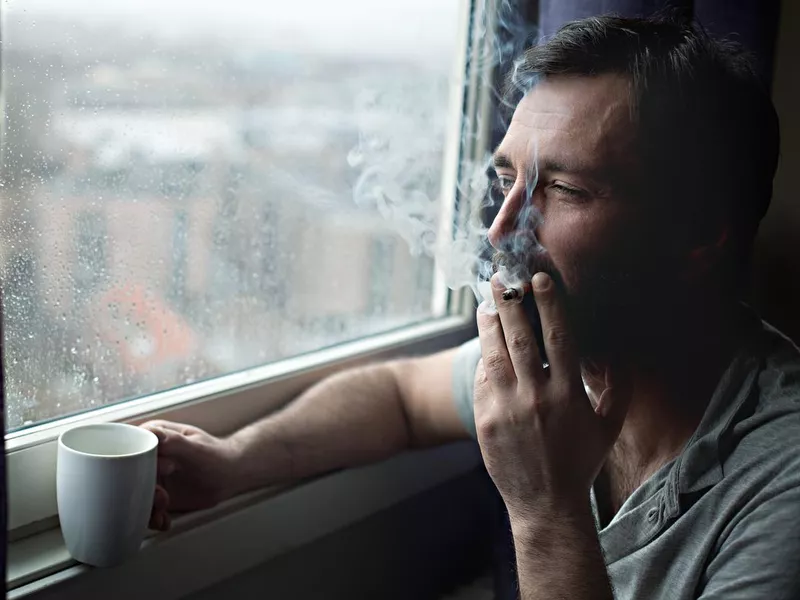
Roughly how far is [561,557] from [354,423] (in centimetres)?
53

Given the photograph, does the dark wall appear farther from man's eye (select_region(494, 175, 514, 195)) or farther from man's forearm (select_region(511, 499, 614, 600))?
man's forearm (select_region(511, 499, 614, 600))

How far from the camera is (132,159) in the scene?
1229 mm

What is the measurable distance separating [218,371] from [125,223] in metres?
0.32

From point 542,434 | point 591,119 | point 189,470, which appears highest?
point 591,119

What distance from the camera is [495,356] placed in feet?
3.65

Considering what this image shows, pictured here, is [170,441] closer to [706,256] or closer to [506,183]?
[506,183]

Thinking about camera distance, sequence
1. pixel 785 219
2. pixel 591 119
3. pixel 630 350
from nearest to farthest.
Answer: pixel 591 119
pixel 630 350
pixel 785 219

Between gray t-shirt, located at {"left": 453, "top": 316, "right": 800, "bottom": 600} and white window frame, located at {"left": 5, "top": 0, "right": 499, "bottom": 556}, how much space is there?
2.01ft

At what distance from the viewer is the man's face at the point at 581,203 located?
44.8 inches

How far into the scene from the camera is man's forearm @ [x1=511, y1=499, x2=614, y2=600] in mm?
1012

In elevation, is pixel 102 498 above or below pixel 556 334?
below

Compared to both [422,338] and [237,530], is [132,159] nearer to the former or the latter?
[237,530]

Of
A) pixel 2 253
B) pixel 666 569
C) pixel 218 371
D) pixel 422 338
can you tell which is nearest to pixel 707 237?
pixel 666 569

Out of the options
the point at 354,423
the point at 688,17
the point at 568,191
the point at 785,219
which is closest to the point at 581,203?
the point at 568,191
